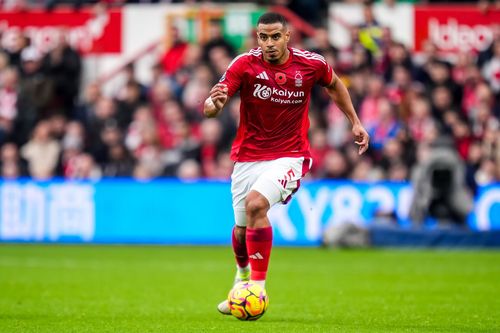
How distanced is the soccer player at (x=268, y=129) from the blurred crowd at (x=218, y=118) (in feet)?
31.5

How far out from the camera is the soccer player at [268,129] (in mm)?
9320

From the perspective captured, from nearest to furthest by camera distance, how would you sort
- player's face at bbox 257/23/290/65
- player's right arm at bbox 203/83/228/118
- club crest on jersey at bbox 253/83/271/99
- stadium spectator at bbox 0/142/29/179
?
player's right arm at bbox 203/83/228/118
player's face at bbox 257/23/290/65
club crest on jersey at bbox 253/83/271/99
stadium spectator at bbox 0/142/29/179

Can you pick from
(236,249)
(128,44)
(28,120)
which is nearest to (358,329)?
(236,249)

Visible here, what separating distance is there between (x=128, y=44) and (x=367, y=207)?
8.08 m

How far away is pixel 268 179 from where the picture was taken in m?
9.43

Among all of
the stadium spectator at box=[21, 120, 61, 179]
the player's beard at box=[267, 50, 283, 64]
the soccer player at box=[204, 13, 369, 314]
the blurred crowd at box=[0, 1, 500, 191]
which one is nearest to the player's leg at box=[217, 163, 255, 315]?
the soccer player at box=[204, 13, 369, 314]

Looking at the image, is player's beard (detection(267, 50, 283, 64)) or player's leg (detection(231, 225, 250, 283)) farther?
player's leg (detection(231, 225, 250, 283))

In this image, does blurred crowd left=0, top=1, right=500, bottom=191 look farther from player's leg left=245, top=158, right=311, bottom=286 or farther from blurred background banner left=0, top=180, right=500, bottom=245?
player's leg left=245, top=158, right=311, bottom=286

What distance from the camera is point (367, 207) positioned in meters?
19.4

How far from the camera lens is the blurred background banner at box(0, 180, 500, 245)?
19.5 m

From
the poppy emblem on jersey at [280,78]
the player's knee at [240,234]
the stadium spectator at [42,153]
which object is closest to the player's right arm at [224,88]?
the poppy emblem on jersey at [280,78]

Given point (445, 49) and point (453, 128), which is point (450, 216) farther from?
point (445, 49)

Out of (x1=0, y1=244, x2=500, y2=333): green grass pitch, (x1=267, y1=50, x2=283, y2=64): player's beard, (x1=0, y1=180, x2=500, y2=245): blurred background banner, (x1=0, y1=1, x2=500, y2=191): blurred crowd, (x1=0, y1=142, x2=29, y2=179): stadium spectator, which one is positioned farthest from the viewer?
(x1=0, y1=142, x2=29, y2=179): stadium spectator

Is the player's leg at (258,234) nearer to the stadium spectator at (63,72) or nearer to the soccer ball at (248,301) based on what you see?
the soccer ball at (248,301)
